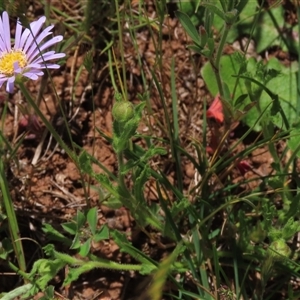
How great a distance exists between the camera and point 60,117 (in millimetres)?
2457

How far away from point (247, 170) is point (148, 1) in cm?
89

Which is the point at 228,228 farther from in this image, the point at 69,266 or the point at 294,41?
the point at 294,41

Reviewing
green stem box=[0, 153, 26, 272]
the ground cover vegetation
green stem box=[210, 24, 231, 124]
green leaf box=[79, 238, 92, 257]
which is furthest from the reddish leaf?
green stem box=[0, 153, 26, 272]

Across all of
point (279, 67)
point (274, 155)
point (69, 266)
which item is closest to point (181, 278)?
point (69, 266)

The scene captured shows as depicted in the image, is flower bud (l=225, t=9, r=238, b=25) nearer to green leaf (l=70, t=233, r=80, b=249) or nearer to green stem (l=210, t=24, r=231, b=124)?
green stem (l=210, t=24, r=231, b=124)

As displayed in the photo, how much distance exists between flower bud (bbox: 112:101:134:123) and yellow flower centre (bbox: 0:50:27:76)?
0.43 m

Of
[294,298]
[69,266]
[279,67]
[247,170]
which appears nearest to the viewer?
[294,298]

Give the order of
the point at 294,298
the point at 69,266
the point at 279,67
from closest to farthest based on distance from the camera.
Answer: the point at 294,298
the point at 69,266
the point at 279,67

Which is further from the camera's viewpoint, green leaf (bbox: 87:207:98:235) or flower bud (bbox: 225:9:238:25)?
green leaf (bbox: 87:207:98:235)

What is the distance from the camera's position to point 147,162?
6.68ft

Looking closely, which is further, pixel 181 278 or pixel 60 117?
pixel 60 117

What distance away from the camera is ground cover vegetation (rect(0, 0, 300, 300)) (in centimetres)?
192

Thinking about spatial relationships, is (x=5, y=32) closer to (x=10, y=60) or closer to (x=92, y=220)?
(x=10, y=60)

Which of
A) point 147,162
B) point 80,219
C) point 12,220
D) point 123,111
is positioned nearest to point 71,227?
point 80,219
